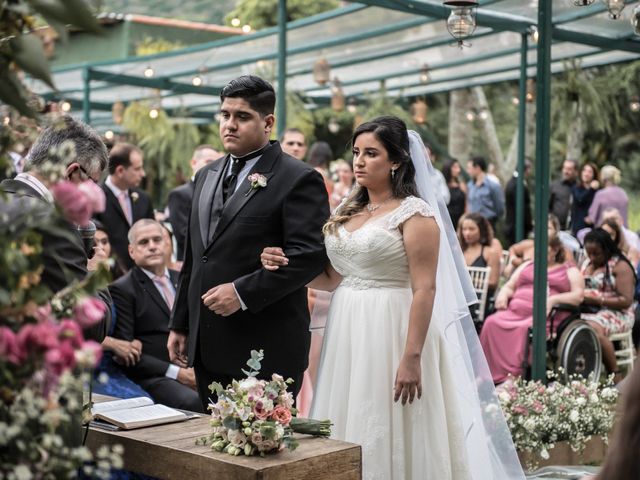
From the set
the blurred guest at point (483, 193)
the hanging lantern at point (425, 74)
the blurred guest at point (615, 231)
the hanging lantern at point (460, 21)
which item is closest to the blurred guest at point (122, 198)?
the hanging lantern at point (460, 21)

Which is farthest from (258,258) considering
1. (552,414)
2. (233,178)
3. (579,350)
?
(579,350)

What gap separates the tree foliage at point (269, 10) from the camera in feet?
85.4

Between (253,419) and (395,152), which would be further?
(395,152)

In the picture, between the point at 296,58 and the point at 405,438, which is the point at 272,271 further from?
the point at 296,58

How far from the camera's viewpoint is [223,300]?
412cm

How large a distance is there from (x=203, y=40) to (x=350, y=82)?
11.9 m

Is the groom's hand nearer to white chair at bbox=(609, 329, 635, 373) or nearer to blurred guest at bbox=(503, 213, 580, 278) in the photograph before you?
blurred guest at bbox=(503, 213, 580, 278)

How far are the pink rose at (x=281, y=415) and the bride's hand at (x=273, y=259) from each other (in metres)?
0.83

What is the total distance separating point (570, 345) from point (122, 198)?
144 inches

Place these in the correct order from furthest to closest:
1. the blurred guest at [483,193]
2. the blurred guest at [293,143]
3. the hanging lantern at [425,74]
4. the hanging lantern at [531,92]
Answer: the blurred guest at [483,193] → the hanging lantern at [425,74] → the hanging lantern at [531,92] → the blurred guest at [293,143]

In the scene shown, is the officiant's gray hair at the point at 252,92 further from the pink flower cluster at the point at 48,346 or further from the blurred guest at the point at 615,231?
the blurred guest at the point at 615,231

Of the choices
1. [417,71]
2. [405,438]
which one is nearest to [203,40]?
[417,71]

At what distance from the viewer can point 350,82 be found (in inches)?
610

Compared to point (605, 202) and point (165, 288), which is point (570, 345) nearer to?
point (165, 288)
